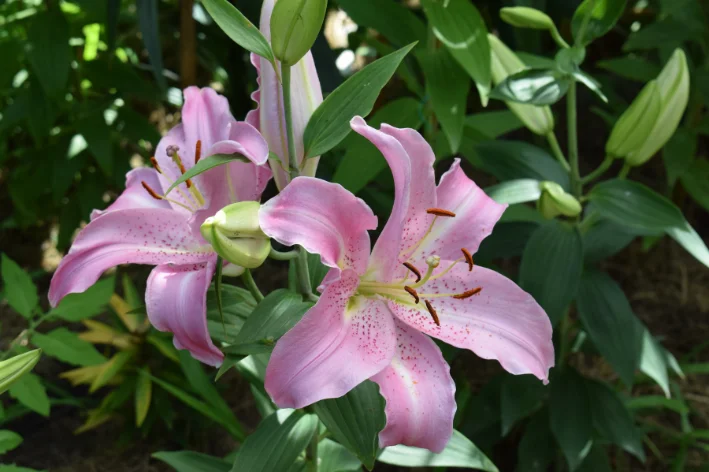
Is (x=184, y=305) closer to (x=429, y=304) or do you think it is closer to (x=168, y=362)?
(x=429, y=304)

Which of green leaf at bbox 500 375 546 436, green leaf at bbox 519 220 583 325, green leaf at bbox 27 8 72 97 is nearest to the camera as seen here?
green leaf at bbox 519 220 583 325

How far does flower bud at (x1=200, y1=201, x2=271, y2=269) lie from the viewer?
45 cm

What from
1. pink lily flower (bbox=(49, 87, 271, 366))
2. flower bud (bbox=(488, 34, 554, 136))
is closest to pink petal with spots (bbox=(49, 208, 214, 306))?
pink lily flower (bbox=(49, 87, 271, 366))

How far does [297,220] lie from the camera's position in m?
0.47

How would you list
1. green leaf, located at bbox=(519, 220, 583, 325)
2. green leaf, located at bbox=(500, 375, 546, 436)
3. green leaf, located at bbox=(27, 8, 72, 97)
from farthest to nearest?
1. green leaf, located at bbox=(27, 8, 72, 97)
2. green leaf, located at bbox=(500, 375, 546, 436)
3. green leaf, located at bbox=(519, 220, 583, 325)

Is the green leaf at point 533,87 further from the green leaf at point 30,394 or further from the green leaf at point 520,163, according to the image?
the green leaf at point 30,394

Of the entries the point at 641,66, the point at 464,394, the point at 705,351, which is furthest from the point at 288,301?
the point at 705,351

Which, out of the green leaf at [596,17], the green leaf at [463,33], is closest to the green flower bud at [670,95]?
the green leaf at [596,17]

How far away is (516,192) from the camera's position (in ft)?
2.86

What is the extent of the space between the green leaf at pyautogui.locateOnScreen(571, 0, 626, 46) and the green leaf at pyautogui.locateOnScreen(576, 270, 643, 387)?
341mm

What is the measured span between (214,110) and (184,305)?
19cm

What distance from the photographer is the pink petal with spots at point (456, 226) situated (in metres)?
0.58

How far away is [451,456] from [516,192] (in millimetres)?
317

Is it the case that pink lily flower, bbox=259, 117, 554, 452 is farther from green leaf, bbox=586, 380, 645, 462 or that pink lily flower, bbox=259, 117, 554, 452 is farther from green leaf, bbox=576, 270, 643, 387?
green leaf, bbox=586, 380, 645, 462
